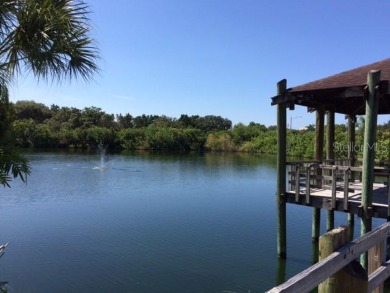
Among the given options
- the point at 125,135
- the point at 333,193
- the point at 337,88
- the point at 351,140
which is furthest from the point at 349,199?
the point at 125,135

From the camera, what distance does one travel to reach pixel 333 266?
7.82 feet

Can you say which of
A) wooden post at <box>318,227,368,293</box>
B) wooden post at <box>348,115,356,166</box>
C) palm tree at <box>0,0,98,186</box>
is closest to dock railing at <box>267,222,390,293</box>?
wooden post at <box>318,227,368,293</box>

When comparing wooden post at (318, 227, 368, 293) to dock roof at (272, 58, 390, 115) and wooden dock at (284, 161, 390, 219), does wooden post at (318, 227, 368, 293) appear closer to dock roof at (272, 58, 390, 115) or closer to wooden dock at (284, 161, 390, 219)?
wooden dock at (284, 161, 390, 219)

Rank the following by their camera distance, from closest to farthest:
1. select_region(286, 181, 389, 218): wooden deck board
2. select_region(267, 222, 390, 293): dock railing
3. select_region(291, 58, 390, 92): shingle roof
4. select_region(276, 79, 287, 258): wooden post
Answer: select_region(267, 222, 390, 293): dock railing < select_region(286, 181, 389, 218): wooden deck board < select_region(291, 58, 390, 92): shingle roof < select_region(276, 79, 287, 258): wooden post

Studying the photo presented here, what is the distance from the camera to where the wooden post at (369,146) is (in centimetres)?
773

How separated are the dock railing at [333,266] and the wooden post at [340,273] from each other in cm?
5

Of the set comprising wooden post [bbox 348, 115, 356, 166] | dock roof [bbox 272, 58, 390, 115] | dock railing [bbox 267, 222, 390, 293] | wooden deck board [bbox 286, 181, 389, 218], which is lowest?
wooden deck board [bbox 286, 181, 389, 218]

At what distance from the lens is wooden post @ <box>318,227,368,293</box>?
251 centimetres

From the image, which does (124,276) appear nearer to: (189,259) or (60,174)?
(189,259)

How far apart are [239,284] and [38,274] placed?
16.4ft

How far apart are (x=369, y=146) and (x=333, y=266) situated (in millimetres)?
6094

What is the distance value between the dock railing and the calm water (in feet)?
20.0

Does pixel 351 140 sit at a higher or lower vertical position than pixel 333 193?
higher

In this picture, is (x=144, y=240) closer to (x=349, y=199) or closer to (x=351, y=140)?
(x=349, y=199)
